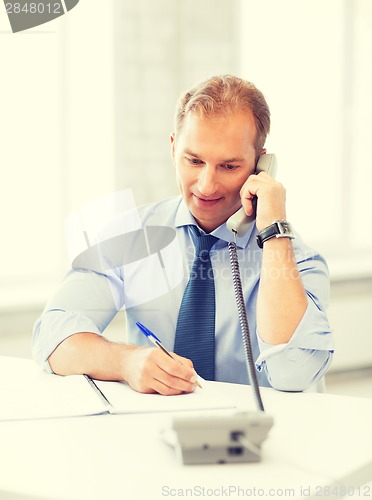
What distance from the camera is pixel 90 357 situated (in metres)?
1.44

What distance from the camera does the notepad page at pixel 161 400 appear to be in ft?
3.91

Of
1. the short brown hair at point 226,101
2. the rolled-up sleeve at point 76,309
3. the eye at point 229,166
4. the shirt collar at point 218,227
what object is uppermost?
the short brown hair at point 226,101

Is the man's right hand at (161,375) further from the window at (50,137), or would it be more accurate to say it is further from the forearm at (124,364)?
the window at (50,137)

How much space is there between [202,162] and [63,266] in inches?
50.9

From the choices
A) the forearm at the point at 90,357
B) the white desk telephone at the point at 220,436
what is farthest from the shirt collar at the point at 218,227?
the white desk telephone at the point at 220,436

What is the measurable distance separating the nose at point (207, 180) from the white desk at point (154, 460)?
0.58 m

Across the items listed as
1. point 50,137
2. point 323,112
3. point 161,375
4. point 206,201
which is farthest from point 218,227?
point 323,112

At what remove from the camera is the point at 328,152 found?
3885 millimetres

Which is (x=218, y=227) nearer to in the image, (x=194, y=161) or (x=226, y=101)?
(x=194, y=161)

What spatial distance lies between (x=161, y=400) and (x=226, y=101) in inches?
29.0

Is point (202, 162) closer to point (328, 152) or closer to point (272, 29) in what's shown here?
point (272, 29)

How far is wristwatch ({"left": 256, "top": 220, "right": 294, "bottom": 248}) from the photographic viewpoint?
5.17 feet

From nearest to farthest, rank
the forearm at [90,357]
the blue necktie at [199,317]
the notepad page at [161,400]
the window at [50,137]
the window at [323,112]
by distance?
the notepad page at [161,400]
the forearm at [90,357]
the blue necktie at [199,317]
the window at [50,137]
the window at [323,112]

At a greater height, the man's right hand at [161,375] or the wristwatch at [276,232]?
the wristwatch at [276,232]
